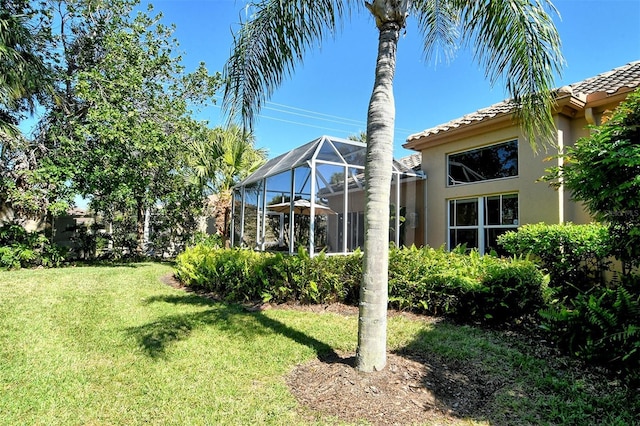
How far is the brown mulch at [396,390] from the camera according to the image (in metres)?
3.23

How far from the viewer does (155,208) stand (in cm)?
1652

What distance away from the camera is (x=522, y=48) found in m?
4.64

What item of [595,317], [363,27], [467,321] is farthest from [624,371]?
[363,27]

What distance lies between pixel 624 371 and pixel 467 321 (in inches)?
95.9

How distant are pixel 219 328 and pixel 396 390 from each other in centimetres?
334

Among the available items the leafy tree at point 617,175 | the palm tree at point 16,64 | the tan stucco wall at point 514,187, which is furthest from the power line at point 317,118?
the leafy tree at point 617,175

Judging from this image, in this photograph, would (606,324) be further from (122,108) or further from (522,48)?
(122,108)

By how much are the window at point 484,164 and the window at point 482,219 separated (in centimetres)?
65

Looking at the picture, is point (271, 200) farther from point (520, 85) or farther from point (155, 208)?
point (520, 85)

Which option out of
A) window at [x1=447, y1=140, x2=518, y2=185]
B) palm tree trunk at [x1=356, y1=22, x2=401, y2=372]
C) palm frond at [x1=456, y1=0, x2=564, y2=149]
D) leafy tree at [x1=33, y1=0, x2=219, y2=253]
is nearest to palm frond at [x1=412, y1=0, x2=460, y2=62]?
palm frond at [x1=456, y1=0, x2=564, y2=149]

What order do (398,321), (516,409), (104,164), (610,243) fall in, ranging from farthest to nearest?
(104,164), (398,321), (610,243), (516,409)

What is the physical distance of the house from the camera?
8.79 m

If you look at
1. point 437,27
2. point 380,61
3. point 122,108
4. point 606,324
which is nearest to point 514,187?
point 437,27

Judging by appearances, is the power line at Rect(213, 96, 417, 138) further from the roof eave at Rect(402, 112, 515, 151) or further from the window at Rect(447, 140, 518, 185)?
the window at Rect(447, 140, 518, 185)
